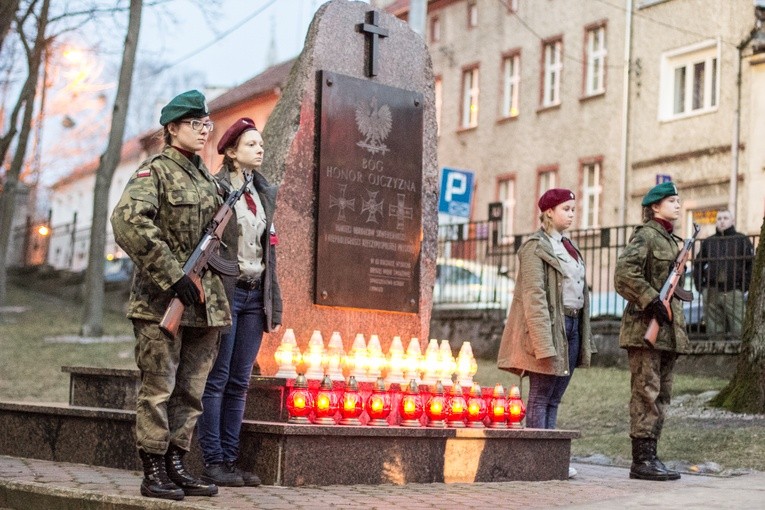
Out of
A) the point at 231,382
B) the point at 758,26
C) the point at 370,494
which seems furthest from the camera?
the point at 758,26

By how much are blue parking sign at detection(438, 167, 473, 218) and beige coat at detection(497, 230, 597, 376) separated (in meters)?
12.7

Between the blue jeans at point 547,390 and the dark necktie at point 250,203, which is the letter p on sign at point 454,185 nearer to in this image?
the blue jeans at point 547,390

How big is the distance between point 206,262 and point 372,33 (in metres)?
3.98

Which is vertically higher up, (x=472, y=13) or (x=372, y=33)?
(x=472, y=13)

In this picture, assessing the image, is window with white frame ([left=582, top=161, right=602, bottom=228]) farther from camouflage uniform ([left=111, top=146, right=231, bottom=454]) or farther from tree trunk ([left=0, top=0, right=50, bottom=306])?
camouflage uniform ([left=111, top=146, right=231, bottom=454])

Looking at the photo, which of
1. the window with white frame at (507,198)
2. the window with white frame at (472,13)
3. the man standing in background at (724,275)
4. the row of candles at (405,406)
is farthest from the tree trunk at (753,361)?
the window with white frame at (472,13)

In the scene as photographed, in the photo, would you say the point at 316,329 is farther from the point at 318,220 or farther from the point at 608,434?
the point at 608,434

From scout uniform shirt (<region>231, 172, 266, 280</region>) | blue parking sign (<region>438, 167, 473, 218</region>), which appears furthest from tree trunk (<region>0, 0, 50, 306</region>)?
scout uniform shirt (<region>231, 172, 266, 280</region>)

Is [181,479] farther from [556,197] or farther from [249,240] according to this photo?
[556,197]

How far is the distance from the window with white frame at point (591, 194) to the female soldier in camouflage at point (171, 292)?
27.9 m

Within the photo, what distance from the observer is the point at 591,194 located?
36125 millimetres

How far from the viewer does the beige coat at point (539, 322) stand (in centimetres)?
1026

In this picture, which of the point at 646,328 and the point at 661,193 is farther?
the point at 661,193

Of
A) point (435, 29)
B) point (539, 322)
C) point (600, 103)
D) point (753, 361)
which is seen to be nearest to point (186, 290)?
point (539, 322)
